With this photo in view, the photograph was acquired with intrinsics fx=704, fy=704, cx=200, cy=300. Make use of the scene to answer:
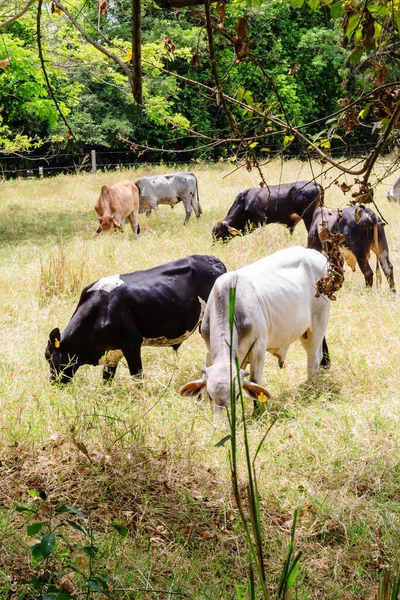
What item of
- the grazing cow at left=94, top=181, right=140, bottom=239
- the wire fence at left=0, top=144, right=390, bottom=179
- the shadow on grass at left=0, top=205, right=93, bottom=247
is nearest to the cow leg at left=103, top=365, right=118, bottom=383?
the shadow on grass at left=0, top=205, right=93, bottom=247

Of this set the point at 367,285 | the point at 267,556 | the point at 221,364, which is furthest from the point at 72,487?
the point at 367,285

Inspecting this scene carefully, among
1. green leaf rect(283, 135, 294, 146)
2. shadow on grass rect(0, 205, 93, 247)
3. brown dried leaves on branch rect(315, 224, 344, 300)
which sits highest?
green leaf rect(283, 135, 294, 146)

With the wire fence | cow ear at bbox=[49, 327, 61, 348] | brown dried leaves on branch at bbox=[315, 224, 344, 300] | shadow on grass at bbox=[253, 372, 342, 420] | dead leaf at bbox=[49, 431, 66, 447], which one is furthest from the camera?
the wire fence

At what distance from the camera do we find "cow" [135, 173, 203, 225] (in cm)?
1673

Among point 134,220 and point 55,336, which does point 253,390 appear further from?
point 134,220

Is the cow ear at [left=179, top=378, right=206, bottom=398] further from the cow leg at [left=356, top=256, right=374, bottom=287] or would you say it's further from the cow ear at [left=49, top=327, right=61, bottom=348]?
the cow leg at [left=356, top=256, right=374, bottom=287]

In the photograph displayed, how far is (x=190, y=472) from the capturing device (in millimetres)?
4137

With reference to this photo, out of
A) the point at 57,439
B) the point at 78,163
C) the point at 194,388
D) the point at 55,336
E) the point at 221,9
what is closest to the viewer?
the point at 221,9

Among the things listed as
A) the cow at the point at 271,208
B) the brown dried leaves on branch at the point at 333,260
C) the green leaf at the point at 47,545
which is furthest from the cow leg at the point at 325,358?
the cow at the point at 271,208

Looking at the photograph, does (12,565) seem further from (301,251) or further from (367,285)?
(367,285)

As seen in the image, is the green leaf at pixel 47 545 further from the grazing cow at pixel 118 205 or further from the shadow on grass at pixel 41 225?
the grazing cow at pixel 118 205

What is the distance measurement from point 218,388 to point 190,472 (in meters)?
0.75

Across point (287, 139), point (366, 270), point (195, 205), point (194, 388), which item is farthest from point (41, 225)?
point (287, 139)

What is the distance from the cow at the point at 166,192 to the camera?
16734 millimetres
